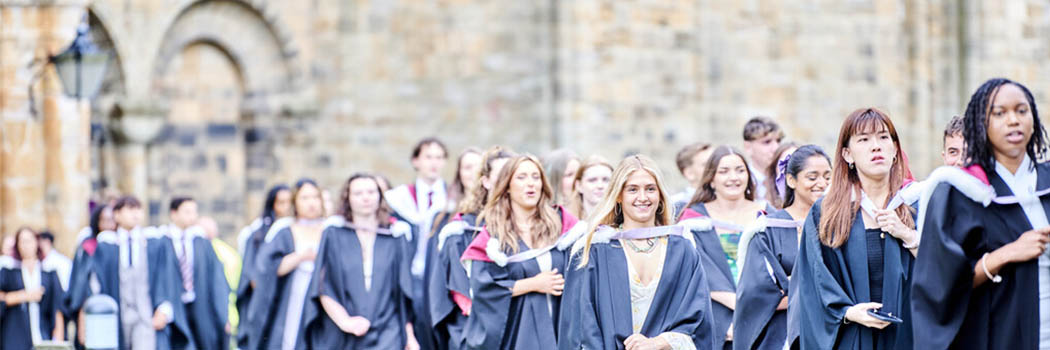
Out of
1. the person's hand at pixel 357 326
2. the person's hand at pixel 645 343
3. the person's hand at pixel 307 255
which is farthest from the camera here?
the person's hand at pixel 307 255

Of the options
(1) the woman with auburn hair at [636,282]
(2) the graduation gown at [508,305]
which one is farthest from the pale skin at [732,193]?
(1) the woman with auburn hair at [636,282]

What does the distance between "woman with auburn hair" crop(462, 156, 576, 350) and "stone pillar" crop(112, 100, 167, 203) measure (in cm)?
933

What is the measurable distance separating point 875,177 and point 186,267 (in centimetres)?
774

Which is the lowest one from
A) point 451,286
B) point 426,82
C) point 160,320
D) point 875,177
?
point 160,320

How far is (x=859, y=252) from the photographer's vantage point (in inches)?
253

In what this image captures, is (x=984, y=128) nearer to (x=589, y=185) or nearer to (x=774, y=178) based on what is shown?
(x=774, y=178)

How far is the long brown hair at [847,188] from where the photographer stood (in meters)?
6.43

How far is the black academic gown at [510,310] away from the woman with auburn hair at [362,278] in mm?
1744

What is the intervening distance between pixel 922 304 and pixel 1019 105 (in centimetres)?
76

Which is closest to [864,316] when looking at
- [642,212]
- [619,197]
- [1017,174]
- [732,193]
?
[1017,174]

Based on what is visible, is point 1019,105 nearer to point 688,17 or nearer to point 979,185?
point 979,185

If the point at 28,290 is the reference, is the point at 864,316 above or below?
above

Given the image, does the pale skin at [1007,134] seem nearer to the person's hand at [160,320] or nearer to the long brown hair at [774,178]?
the long brown hair at [774,178]

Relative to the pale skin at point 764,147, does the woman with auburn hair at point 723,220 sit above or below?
below
